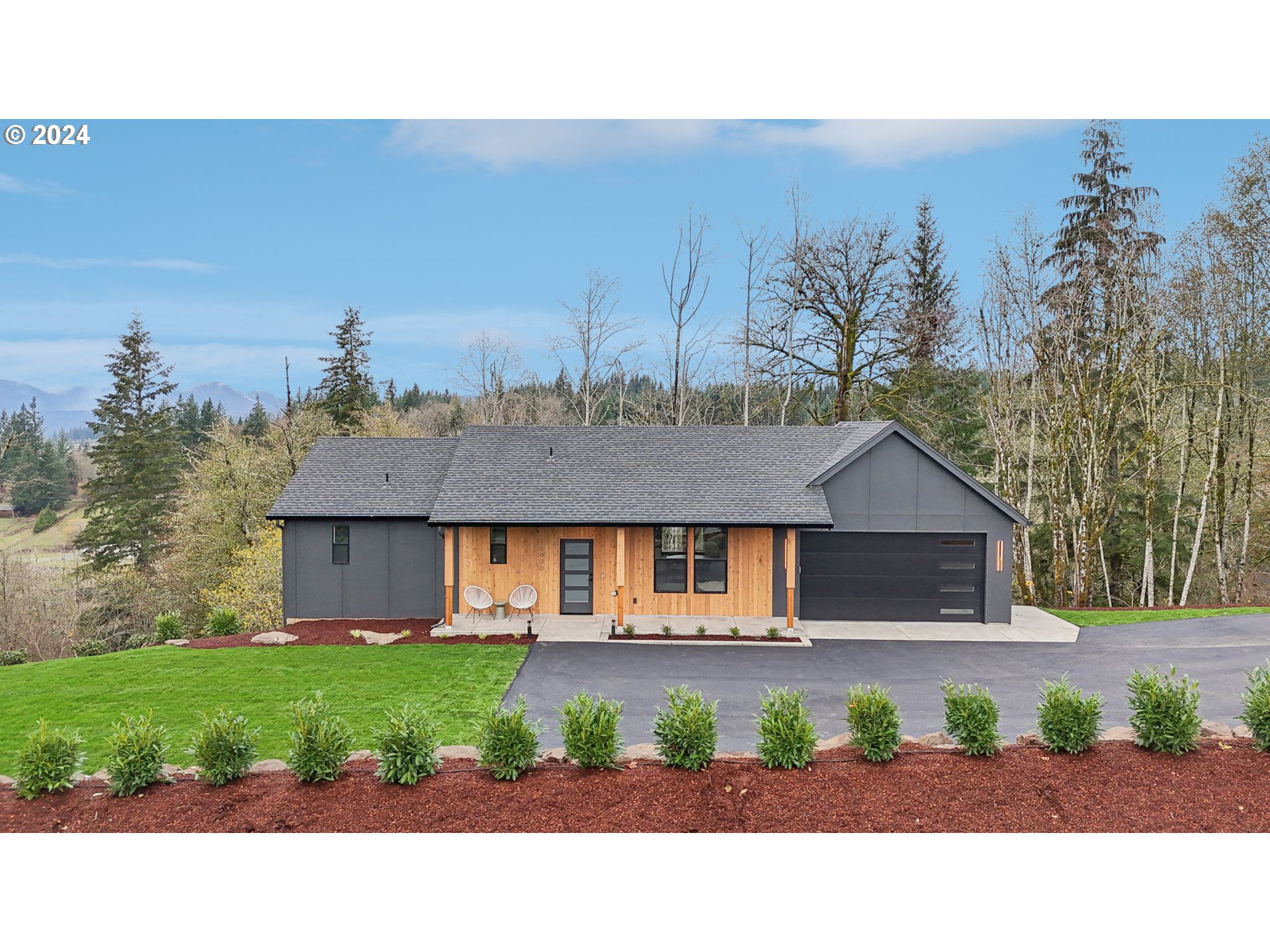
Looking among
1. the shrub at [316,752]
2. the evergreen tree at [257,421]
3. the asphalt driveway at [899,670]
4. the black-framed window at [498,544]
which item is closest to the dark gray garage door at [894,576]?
the asphalt driveway at [899,670]

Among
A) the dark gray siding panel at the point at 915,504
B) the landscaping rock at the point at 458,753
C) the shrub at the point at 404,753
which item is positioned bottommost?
the landscaping rock at the point at 458,753

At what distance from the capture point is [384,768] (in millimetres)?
5281

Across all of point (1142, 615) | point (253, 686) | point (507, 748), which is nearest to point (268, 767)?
point (507, 748)

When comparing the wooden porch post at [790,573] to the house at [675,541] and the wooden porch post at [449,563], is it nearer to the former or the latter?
the house at [675,541]

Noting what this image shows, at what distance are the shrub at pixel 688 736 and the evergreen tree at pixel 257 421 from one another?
40.0 meters

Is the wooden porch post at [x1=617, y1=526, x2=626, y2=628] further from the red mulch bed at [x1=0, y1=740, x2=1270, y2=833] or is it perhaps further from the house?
the red mulch bed at [x1=0, y1=740, x2=1270, y2=833]

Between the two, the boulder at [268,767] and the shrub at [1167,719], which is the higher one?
the shrub at [1167,719]

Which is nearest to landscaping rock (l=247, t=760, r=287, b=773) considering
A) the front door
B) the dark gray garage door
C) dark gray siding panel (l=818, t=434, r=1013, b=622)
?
the front door

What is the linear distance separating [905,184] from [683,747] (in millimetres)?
20477

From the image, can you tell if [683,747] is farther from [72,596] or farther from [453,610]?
[72,596]

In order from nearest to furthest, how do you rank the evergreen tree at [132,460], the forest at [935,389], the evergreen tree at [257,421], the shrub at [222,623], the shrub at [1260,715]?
the shrub at [1260,715], the shrub at [222,623], the forest at [935,389], the evergreen tree at [132,460], the evergreen tree at [257,421]

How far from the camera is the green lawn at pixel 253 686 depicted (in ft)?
24.3

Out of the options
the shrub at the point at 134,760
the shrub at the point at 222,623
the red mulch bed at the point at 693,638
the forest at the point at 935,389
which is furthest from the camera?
the forest at the point at 935,389

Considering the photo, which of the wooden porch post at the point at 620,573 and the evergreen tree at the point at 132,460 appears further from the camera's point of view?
the evergreen tree at the point at 132,460
